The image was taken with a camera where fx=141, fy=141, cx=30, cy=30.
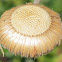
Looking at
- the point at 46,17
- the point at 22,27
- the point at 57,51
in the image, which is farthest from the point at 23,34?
the point at 57,51

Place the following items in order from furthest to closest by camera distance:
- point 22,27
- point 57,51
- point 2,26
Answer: point 57,51 → point 2,26 → point 22,27

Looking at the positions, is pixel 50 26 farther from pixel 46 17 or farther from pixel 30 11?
pixel 30 11

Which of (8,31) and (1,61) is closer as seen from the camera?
(8,31)

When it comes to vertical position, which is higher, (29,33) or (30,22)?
(30,22)

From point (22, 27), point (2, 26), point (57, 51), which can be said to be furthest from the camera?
point (57, 51)
